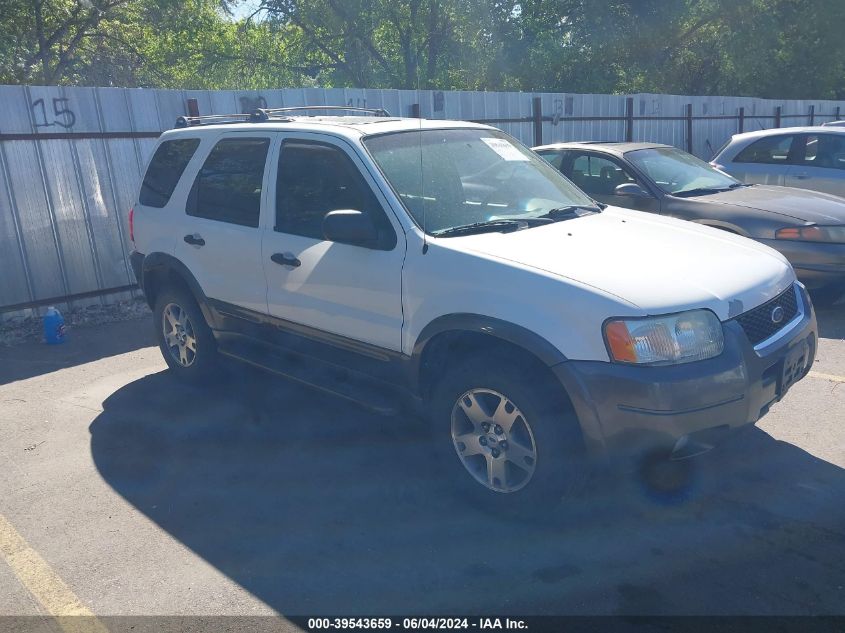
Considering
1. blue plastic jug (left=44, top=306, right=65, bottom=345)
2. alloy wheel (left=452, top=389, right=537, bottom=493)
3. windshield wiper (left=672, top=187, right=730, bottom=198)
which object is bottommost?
blue plastic jug (left=44, top=306, right=65, bottom=345)

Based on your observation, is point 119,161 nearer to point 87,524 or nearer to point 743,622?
point 87,524

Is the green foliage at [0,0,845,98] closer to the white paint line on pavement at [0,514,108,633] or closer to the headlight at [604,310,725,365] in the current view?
the white paint line on pavement at [0,514,108,633]

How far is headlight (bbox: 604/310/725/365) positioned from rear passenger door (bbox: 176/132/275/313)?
240 centimetres

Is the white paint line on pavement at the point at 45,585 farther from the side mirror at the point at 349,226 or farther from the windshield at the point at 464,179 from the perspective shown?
the windshield at the point at 464,179

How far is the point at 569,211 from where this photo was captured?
4.45 m

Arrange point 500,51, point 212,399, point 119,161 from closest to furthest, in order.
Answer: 1. point 212,399
2. point 119,161
3. point 500,51

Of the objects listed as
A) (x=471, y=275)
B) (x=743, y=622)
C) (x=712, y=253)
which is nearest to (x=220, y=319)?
(x=471, y=275)

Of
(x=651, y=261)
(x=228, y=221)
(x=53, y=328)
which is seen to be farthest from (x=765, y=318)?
(x=53, y=328)

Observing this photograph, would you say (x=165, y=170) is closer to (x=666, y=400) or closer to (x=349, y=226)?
(x=349, y=226)

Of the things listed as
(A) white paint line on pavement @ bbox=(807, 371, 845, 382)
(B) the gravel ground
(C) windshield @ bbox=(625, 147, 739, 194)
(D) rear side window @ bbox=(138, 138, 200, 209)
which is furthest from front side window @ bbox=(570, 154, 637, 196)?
(B) the gravel ground

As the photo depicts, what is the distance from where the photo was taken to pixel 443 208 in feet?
13.2

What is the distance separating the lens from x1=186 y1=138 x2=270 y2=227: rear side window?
4809mm

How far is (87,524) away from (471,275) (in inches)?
92.7

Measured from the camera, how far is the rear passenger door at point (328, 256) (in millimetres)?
3921
